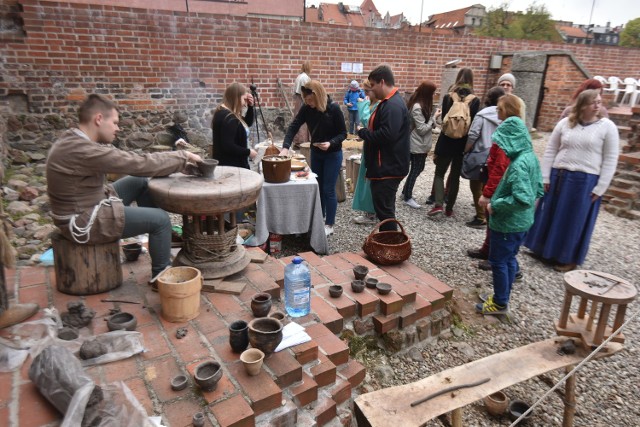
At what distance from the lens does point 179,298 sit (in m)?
2.52

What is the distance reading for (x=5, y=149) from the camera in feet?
21.3

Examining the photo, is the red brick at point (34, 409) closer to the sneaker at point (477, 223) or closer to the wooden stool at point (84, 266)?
the wooden stool at point (84, 266)

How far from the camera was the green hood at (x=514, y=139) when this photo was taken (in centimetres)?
327

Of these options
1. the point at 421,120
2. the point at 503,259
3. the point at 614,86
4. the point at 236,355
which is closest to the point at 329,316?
the point at 236,355

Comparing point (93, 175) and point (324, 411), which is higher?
point (93, 175)

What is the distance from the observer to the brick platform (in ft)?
6.37

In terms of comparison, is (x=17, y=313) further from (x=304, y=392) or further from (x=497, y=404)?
(x=497, y=404)

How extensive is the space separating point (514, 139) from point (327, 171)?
86.1 inches

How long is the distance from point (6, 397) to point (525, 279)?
4.32 m

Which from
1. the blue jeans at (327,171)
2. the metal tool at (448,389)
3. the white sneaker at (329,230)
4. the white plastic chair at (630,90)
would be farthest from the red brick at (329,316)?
the white plastic chair at (630,90)

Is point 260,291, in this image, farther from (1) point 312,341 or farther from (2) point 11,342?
(2) point 11,342

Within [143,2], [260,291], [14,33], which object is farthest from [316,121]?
[143,2]

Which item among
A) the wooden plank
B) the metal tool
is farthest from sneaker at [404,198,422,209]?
the metal tool

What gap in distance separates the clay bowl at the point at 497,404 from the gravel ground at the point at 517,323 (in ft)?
0.17
